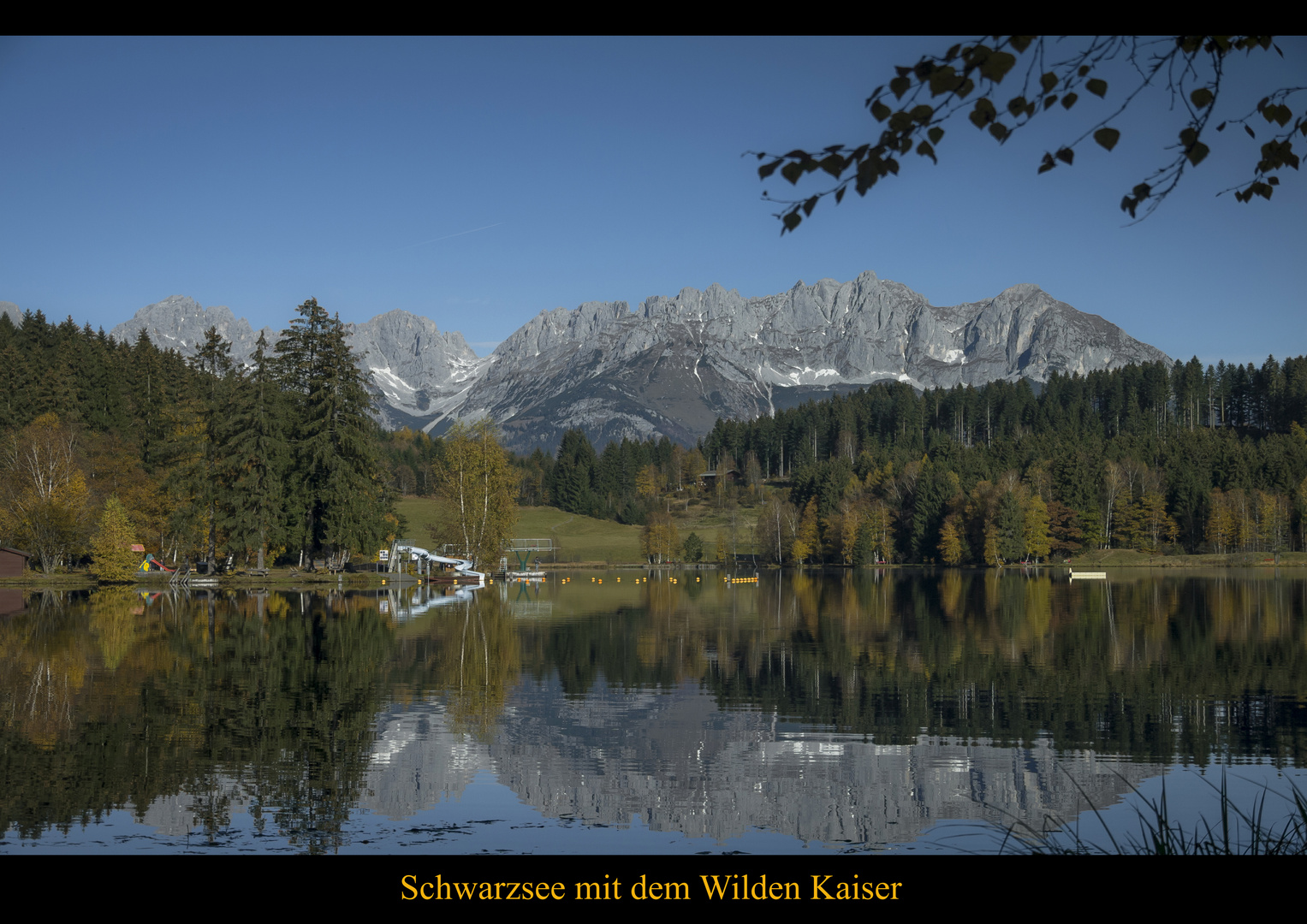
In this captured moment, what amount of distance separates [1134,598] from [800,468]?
102m

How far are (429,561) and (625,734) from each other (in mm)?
71188

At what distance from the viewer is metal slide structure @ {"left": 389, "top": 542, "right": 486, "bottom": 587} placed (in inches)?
3164

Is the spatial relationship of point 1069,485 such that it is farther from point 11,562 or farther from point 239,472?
point 11,562

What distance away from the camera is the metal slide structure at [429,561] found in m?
80.4

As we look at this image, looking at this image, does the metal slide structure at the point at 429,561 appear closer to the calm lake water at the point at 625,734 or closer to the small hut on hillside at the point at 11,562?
the small hut on hillside at the point at 11,562

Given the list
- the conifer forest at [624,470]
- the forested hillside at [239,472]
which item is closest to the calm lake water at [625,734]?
the forested hillside at [239,472]

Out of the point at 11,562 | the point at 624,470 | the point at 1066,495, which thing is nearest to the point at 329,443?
the point at 11,562

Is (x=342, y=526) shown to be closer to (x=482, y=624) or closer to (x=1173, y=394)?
(x=482, y=624)

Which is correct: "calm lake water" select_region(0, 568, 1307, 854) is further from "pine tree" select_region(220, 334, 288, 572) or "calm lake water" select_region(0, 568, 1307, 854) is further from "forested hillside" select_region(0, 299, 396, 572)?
"forested hillside" select_region(0, 299, 396, 572)

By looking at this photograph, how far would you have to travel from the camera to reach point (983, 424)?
638ft

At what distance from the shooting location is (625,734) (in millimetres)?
18875

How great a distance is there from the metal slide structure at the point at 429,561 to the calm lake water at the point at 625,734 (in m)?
40.3

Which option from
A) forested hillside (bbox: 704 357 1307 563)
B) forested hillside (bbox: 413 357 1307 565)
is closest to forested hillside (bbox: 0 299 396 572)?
forested hillside (bbox: 704 357 1307 563)
